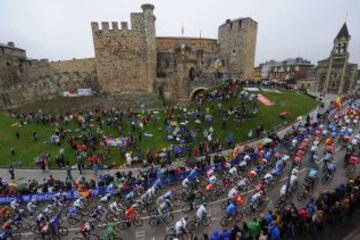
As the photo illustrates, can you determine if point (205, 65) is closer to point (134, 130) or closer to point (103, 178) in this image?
point (134, 130)

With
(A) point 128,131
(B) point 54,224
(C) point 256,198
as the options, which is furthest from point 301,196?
(A) point 128,131

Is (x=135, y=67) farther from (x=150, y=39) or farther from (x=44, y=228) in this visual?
(x=44, y=228)

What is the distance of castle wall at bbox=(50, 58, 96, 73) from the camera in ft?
126

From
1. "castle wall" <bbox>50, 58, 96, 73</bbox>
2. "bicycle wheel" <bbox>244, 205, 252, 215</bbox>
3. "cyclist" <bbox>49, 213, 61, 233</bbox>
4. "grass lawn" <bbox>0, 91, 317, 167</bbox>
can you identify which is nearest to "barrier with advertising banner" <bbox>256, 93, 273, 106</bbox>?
"grass lawn" <bbox>0, 91, 317, 167</bbox>

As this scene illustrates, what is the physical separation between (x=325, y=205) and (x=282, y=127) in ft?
56.2

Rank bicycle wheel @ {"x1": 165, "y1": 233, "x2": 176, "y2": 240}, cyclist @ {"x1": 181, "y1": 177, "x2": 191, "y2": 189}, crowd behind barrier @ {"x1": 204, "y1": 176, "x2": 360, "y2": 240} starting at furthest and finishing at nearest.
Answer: cyclist @ {"x1": 181, "y1": 177, "x2": 191, "y2": 189}
bicycle wheel @ {"x1": 165, "y1": 233, "x2": 176, "y2": 240}
crowd behind barrier @ {"x1": 204, "y1": 176, "x2": 360, "y2": 240}

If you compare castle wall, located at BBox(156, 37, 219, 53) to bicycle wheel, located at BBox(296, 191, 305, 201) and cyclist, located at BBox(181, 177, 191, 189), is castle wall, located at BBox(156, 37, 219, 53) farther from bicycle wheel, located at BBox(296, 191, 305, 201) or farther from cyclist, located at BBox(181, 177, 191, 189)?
bicycle wheel, located at BBox(296, 191, 305, 201)

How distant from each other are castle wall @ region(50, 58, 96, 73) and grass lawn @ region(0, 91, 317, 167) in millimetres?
12950

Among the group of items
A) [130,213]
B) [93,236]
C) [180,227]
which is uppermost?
[180,227]

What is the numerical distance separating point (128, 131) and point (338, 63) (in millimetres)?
51215

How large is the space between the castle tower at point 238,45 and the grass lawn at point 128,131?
1456 cm

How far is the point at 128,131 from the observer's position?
24.9 metres

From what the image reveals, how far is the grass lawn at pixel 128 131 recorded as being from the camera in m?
21.6

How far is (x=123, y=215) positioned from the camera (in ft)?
38.9
